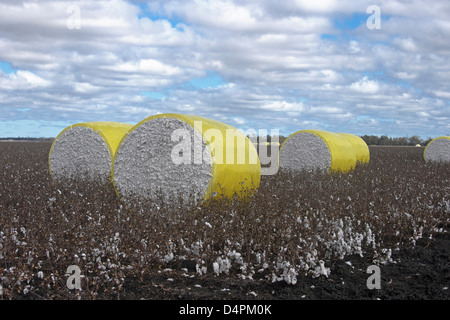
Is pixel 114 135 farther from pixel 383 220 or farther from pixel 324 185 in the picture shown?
pixel 383 220

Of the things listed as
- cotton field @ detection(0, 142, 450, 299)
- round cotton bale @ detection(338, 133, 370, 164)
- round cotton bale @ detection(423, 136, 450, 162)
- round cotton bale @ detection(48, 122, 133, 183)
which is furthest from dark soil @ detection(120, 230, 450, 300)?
round cotton bale @ detection(423, 136, 450, 162)

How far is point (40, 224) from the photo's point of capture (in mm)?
5734

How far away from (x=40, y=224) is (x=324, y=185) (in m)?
6.11

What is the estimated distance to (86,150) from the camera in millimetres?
9906

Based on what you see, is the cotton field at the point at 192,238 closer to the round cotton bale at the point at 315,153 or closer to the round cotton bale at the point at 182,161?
the round cotton bale at the point at 182,161

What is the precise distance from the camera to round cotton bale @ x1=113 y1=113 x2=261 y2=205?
715cm

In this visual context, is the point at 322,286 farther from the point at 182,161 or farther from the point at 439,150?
the point at 439,150

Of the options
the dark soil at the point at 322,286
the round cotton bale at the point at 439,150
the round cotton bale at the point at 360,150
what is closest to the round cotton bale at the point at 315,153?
the round cotton bale at the point at 360,150

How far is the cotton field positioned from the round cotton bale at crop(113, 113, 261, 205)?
330 mm

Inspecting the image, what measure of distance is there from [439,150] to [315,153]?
26.5 feet

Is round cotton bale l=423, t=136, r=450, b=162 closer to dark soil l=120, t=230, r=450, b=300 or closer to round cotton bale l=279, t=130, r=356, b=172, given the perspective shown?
round cotton bale l=279, t=130, r=356, b=172

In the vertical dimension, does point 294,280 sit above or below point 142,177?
below

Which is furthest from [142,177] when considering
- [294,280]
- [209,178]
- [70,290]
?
[294,280]

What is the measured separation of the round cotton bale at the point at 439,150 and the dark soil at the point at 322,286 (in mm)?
14596
